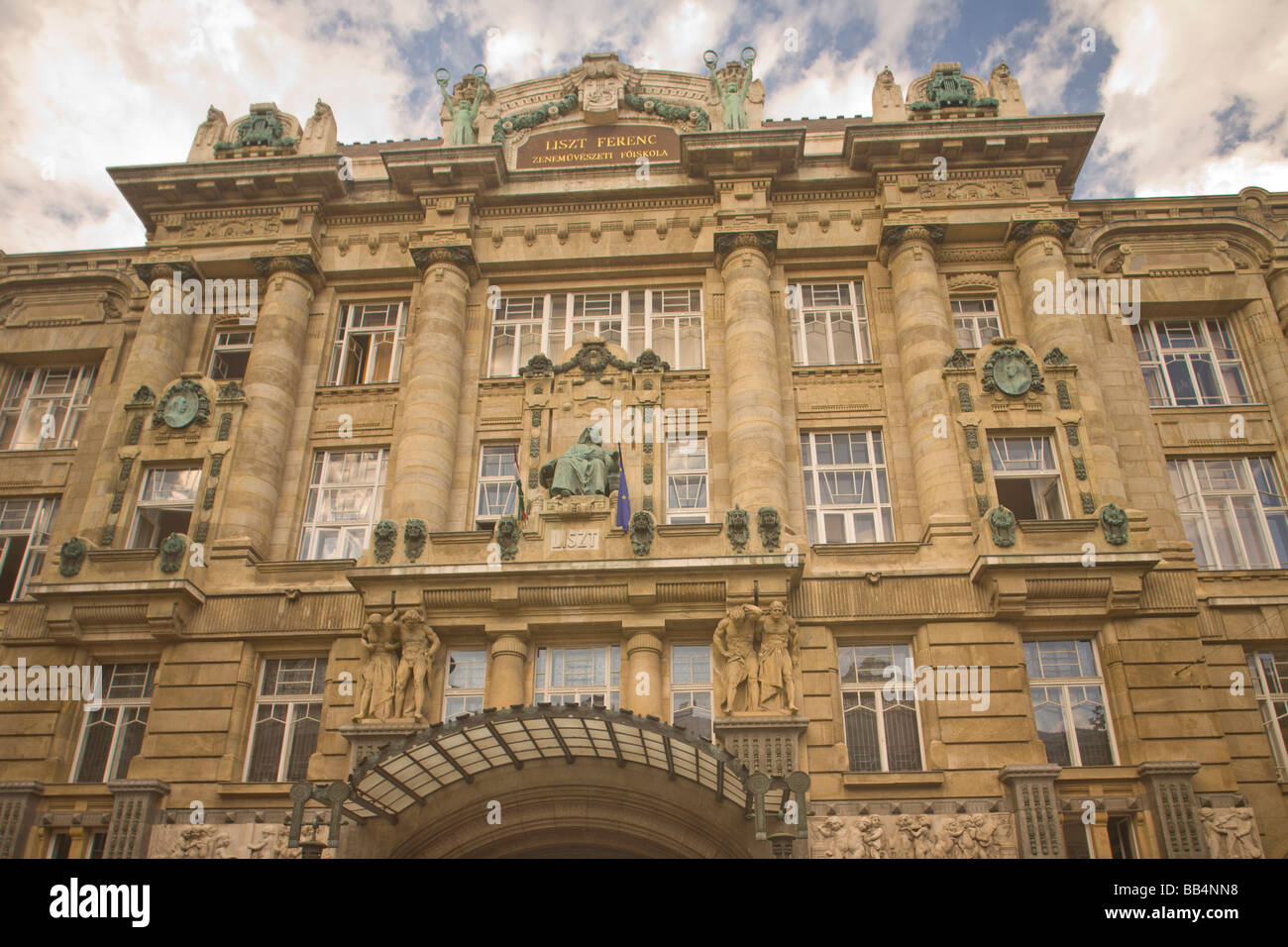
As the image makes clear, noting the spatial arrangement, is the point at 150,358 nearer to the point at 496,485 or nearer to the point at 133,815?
the point at 496,485

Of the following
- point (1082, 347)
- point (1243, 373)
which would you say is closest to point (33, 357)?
point (1082, 347)

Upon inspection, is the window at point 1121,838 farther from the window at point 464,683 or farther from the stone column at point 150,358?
the stone column at point 150,358

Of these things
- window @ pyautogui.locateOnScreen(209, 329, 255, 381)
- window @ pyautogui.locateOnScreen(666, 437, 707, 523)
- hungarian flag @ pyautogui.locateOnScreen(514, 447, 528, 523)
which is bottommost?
hungarian flag @ pyautogui.locateOnScreen(514, 447, 528, 523)

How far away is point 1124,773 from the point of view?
1944 centimetres

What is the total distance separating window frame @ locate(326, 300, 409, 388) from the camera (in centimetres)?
2647

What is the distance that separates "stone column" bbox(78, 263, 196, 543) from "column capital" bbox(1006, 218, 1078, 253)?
2162cm

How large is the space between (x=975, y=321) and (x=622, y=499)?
1086 cm

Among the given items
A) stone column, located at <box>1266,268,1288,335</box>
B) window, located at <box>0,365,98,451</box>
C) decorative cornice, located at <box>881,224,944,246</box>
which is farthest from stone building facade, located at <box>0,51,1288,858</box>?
decorative cornice, located at <box>881,224,944,246</box>

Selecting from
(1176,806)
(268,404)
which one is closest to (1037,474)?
(1176,806)

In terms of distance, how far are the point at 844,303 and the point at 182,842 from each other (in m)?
19.7

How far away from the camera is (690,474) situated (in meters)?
24.1

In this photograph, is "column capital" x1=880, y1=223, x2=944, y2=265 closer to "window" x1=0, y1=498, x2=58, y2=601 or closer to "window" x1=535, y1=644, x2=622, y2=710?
"window" x1=535, y1=644, x2=622, y2=710

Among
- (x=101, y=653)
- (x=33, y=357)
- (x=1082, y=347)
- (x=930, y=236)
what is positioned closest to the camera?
(x=101, y=653)

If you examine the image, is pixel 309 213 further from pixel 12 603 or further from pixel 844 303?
pixel 844 303
